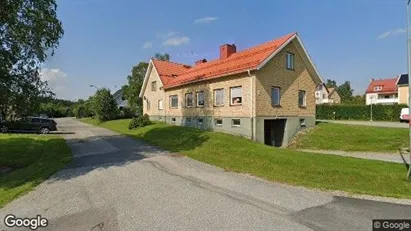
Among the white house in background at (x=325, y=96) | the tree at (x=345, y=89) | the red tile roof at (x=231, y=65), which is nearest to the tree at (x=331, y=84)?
the tree at (x=345, y=89)

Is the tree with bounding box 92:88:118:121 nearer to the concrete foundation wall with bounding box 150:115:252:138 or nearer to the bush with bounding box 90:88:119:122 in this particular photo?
the bush with bounding box 90:88:119:122

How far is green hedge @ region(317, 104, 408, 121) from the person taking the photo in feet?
129

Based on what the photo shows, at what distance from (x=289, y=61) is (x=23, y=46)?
16836mm

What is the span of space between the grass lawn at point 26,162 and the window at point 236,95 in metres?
10.8

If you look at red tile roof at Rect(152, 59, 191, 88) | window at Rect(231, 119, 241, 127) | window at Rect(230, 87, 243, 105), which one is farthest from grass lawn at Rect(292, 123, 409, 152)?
red tile roof at Rect(152, 59, 191, 88)

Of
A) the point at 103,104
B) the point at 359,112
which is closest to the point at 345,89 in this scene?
the point at 359,112

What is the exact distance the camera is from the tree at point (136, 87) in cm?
4869

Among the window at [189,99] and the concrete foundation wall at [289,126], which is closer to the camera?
the concrete foundation wall at [289,126]

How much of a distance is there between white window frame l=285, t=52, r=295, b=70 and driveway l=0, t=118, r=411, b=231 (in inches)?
543

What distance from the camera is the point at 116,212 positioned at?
6160 mm

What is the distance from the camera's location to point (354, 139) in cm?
2006

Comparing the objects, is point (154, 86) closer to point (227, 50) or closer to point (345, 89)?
point (227, 50)

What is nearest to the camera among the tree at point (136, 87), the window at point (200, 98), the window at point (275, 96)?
the window at point (275, 96)

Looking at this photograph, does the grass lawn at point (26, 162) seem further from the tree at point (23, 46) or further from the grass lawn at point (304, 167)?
the grass lawn at point (304, 167)
